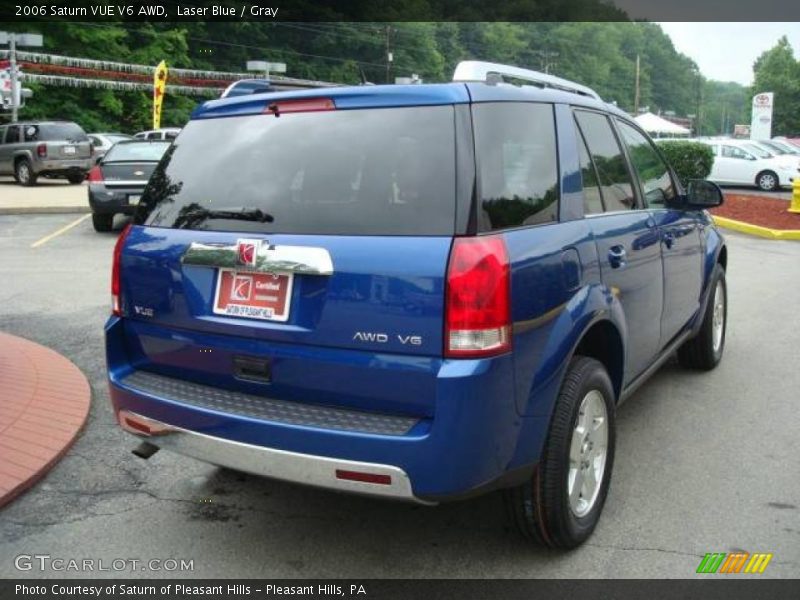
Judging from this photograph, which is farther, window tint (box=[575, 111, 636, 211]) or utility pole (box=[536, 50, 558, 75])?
utility pole (box=[536, 50, 558, 75])

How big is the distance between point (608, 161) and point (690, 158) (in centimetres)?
1723

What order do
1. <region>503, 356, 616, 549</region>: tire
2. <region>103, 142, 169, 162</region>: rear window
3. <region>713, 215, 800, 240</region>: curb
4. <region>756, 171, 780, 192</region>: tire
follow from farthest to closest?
<region>756, 171, 780, 192</region>: tire
<region>713, 215, 800, 240</region>: curb
<region>103, 142, 169, 162</region>: rear window
<region>503, 356, 616, 549</region>: tire

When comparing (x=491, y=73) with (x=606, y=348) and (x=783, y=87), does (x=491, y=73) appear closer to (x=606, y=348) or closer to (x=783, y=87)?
(x=606, y=348)

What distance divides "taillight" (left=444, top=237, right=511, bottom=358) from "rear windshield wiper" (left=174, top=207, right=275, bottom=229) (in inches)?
31.3

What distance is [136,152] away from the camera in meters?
13.1

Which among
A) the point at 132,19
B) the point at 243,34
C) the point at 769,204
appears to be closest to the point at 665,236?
the point at 769,204

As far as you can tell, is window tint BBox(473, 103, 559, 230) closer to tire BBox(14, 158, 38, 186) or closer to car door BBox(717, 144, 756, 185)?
tire BBox(14, 158, 38, 186)

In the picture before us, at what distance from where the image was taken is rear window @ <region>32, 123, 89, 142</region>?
22.4 m

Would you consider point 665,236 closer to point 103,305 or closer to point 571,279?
point 571,279

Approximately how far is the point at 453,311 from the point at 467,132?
67 centimetres

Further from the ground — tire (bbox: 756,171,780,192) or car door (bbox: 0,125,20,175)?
car door (bbox: 0,125,20,175)

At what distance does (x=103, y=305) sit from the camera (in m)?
7.76

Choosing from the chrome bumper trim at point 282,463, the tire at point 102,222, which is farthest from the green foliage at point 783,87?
the chrome bumper trim at point 282,463

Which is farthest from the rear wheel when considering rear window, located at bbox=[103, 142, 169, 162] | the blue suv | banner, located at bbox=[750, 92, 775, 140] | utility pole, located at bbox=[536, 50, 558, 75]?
utility pole, located at bbox=[536, 50, 558, 75]
